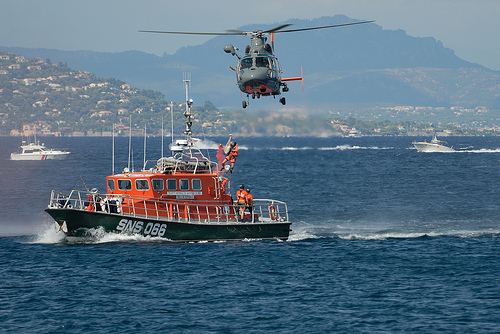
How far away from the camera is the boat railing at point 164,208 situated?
35375 millimetres

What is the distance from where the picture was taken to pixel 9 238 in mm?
40000

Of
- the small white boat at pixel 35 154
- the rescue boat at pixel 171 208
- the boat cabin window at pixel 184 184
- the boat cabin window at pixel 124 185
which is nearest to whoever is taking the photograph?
the rescue boat at pixel 171 208

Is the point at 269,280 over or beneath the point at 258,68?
beneath

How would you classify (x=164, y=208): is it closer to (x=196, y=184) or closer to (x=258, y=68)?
(x=196, y=184)

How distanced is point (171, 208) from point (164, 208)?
0.39 m

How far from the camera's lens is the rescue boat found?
115ft

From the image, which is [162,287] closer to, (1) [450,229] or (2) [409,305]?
(2) [409,305]

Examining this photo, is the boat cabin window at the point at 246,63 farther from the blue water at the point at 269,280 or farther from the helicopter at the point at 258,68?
the blue water at the point at 269,280

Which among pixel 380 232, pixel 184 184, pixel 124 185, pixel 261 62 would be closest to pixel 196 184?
pixel 184 184

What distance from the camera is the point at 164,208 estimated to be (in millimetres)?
Answer: 36906

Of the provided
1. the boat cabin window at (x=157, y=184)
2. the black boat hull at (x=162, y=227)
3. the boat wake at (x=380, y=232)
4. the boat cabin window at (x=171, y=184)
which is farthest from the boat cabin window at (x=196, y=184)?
the boat wake at (x=380, y=232)

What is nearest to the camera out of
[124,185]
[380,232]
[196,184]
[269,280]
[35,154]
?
[269,280]

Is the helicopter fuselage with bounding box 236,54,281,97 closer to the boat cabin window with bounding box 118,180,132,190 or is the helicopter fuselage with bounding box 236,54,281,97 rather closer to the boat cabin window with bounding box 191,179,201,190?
the boat cabin window with bounding box 191,179,201,190

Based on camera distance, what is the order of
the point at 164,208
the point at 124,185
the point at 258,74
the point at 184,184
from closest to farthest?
the point at 258,74, the point at 164,208, the point at 124,185, the point at 184,184
